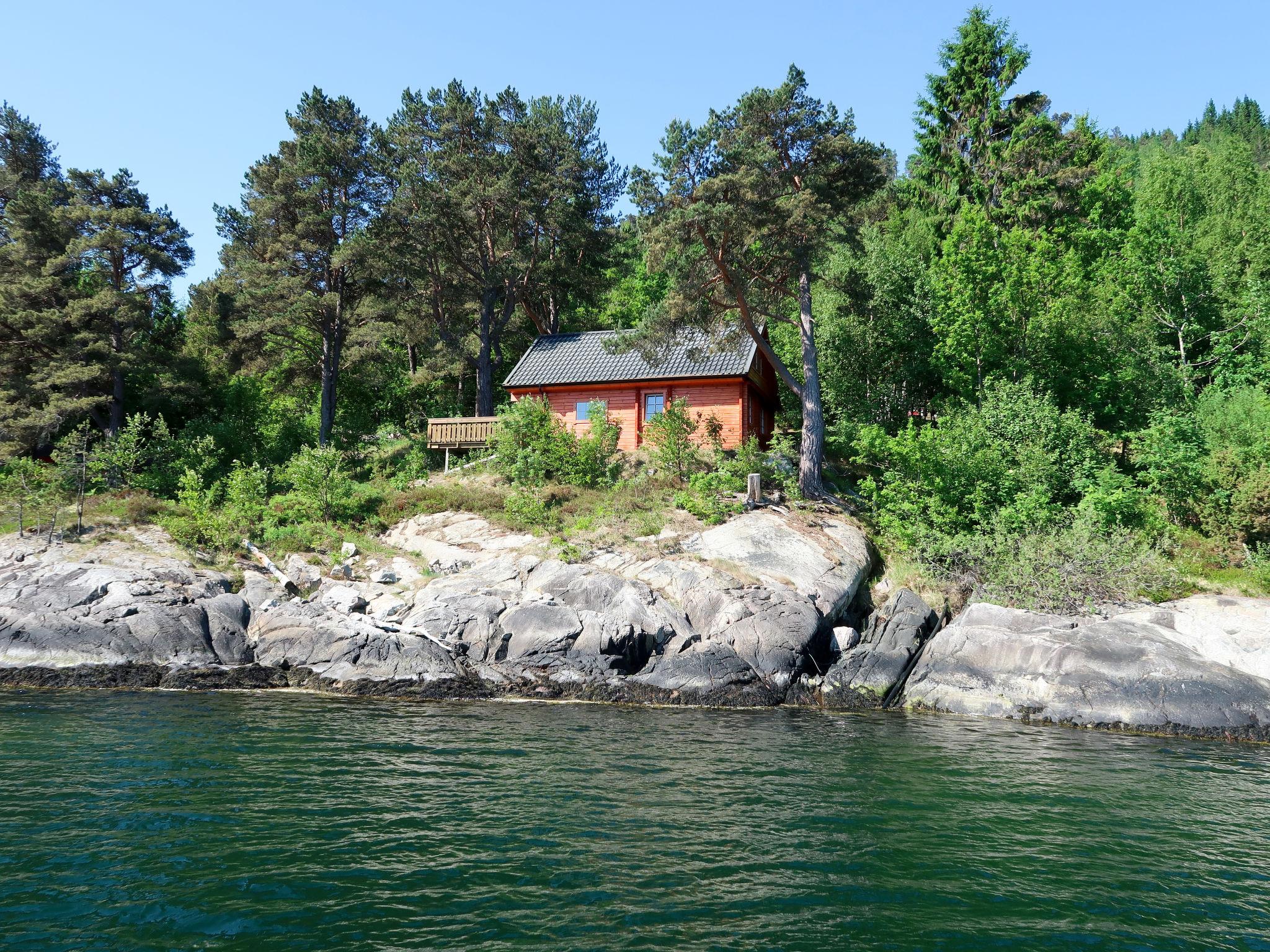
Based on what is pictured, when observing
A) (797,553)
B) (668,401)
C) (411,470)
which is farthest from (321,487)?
(797,553)

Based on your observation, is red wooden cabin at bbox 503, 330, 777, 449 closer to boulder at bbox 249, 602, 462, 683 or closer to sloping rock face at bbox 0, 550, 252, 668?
boulder at bbox 249, 602, 462, 683

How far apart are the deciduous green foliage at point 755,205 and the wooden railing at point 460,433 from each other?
9.13 meters

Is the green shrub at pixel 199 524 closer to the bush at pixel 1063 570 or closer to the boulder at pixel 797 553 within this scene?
the boulder at pixel 797 553

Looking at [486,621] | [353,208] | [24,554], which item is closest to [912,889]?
[486,621]

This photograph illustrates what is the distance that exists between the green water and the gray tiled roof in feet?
59.1

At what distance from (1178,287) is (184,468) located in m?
38.1

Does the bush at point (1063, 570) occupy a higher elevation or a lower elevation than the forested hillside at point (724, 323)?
lower

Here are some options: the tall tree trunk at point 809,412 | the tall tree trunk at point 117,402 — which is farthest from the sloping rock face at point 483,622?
the tall tree trunk at point 117,402

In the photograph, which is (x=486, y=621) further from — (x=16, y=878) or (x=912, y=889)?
(x=912, y=889)

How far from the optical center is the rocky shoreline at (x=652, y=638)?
57.1 ft

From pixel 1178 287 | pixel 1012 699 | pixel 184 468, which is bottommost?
pixel 1012 699

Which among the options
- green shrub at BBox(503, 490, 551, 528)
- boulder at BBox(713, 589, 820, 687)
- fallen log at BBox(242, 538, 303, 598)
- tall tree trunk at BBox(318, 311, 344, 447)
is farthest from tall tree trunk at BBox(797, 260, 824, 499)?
tall tree trunk at BBox(318, 311, 344, 447)

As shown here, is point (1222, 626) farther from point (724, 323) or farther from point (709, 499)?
point (724, 323)

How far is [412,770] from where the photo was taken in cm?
1228
